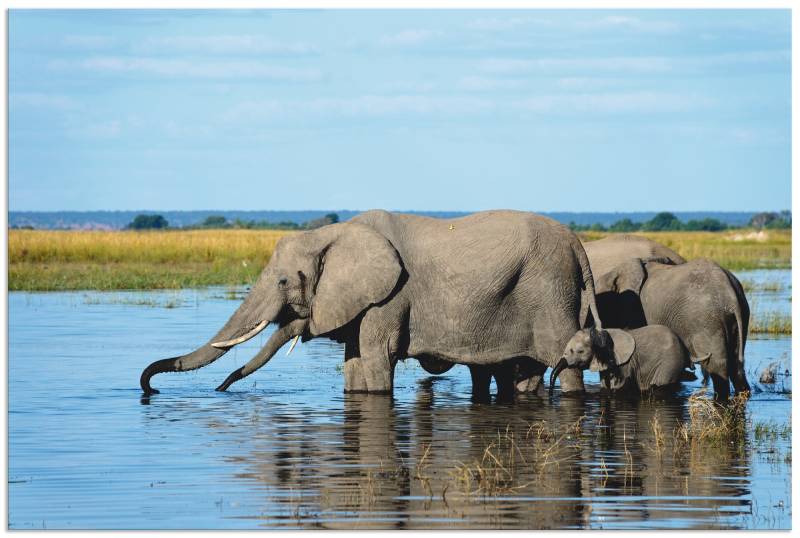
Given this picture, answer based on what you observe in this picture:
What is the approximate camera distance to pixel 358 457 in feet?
37.1

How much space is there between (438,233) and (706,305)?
2920mm

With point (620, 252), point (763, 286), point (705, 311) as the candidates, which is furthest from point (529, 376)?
point (763, 286)

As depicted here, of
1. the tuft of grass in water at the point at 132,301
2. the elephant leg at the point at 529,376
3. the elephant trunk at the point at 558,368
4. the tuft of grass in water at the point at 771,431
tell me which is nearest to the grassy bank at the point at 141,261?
the tuft of grass in water at the point at 132,301

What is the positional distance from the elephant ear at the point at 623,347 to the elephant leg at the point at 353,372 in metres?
2.35

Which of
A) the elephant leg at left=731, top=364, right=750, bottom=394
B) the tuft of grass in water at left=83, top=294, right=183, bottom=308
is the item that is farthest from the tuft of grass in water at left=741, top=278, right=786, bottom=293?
the elephant leg at left=731, top=364, right=750, bottom=394

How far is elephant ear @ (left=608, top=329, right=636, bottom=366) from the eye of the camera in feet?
46.9

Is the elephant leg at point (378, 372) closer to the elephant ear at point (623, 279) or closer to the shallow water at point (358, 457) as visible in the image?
the shallow water at point (358, 457)

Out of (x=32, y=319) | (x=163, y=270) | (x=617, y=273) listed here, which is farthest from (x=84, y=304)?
(x=617, y=273)

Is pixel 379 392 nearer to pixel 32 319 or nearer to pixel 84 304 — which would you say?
pixel 32 319

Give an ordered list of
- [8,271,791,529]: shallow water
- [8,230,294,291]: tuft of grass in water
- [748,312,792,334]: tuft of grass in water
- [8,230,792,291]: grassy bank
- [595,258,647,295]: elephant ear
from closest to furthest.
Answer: [8,271,791,529]: shallow water
[595,258,647,295]: elephant ear
[748,312,792,334]: tuft of grass in water
[8,230,294,291]: tuft of grass in water
[8,230,792,291]: grassy bank

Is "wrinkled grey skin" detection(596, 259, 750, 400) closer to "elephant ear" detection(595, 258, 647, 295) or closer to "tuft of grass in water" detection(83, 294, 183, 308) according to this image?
"elephant ear" detection(595, 258, 647, 295)

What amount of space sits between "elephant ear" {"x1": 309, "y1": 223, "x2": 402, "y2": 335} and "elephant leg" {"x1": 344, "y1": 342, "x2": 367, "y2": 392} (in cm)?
50

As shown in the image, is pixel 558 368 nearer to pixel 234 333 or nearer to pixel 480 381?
pixel 480 381

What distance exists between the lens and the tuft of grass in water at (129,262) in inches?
1256
